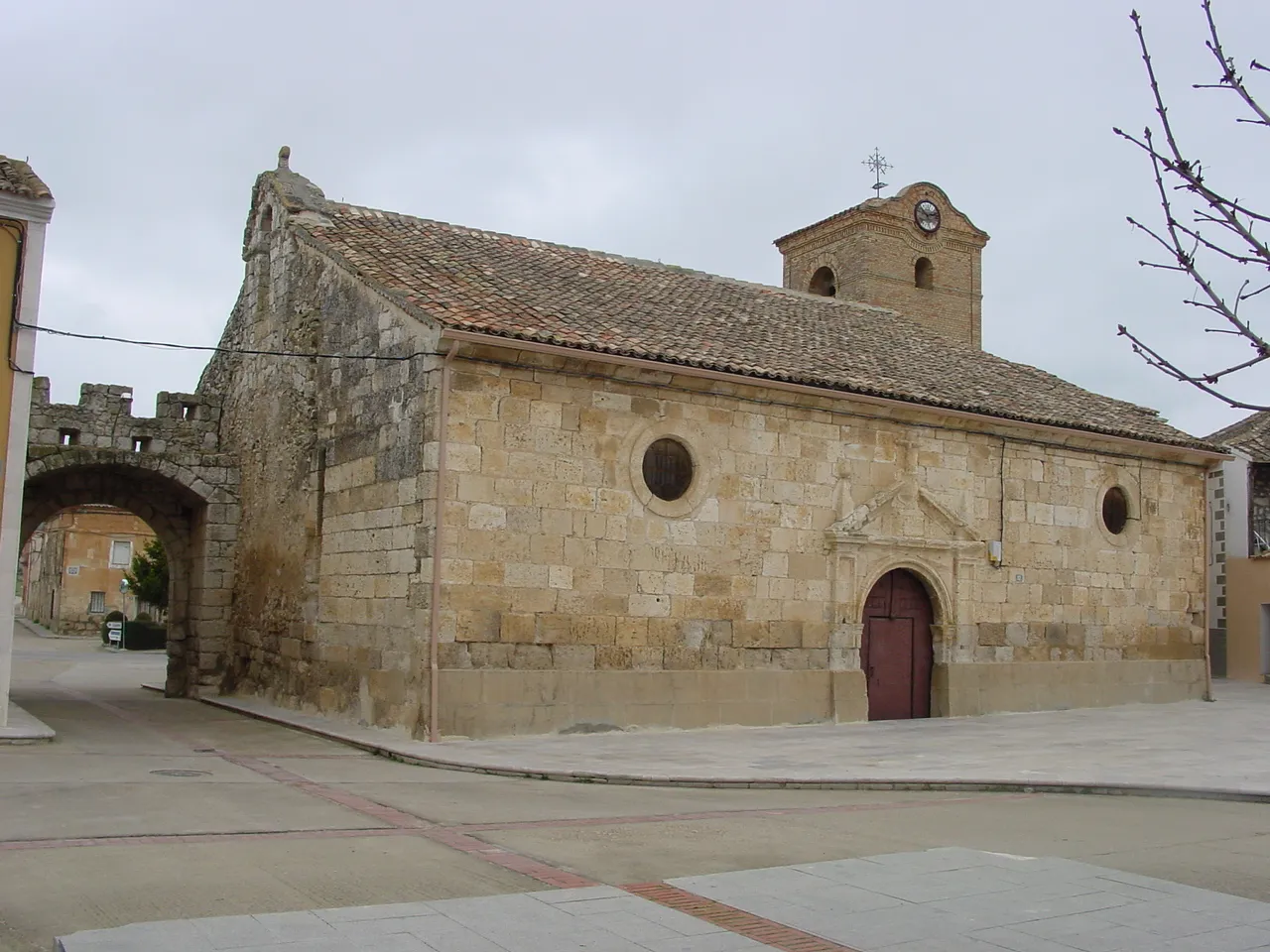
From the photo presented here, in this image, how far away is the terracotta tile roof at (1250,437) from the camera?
24.0 m

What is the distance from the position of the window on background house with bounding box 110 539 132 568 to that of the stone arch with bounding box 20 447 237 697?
25700 millimetres

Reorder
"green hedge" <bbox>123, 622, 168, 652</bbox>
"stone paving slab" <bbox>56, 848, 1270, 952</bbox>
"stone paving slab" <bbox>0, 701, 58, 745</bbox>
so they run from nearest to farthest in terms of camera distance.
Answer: "stone paving slab" <bbox>56, 848, 1270, 952</bbox>
"stone paving slab" <bbox>0, 701, 58, 745</bbox>
"green hedge" <bbox>123, 622, 168, 652</bbox>

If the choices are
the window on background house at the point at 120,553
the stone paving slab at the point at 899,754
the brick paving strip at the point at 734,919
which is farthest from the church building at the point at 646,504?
the window on background house at the point at 120,553

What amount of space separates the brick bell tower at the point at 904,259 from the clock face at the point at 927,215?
0.07 ft

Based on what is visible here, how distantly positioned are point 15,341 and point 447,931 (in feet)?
29.2

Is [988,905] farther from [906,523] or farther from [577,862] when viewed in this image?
[906,523]

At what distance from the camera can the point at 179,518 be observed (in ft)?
64.2

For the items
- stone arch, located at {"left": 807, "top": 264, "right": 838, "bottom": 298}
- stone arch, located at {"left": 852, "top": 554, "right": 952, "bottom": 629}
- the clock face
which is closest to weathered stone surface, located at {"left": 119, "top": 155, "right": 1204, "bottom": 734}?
stone arch, located at {"left": 852, "top": 554, "right": 952, "bottom": 629}

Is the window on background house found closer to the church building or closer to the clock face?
the church building

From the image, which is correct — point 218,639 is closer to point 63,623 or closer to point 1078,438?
point 1078,438

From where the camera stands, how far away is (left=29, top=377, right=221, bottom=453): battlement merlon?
17391 millimetres

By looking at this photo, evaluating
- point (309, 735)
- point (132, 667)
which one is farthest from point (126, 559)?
point (309, 735)

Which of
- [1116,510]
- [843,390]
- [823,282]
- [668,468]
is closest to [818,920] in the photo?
[668,468]

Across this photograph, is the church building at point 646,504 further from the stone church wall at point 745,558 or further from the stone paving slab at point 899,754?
the stone paving slab at point 899,754
